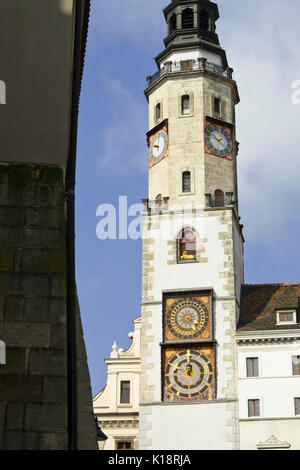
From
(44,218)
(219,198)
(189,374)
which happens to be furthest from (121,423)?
(44,218)

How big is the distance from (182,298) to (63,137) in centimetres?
3323

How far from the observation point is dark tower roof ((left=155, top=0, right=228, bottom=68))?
5141cm

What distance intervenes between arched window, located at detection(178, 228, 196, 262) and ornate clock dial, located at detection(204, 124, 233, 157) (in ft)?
17.4

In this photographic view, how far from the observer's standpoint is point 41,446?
8.65 m

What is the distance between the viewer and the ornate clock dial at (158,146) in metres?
48.2

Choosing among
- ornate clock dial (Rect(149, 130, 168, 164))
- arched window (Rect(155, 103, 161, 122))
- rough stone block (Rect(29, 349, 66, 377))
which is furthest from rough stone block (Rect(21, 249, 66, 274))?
arched window (Rect(155, 103, 161, 122))

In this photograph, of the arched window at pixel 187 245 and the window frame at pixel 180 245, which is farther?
the arched window at pixel 187 245

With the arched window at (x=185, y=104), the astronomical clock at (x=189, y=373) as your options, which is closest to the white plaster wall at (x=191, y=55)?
the arched window at (x=185, y=104)

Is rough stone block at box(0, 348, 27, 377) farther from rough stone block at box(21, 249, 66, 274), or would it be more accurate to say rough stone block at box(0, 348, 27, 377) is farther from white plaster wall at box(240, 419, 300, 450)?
white plaster wall at box(240, 419, 300, 450)

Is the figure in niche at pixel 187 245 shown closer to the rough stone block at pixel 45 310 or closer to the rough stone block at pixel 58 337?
the rough stone block at pixel 45 310

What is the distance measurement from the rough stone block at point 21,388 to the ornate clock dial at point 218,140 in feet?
129

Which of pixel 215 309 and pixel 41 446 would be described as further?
pixel 215 309

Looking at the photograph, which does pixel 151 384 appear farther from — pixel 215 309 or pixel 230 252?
pixel 230 252
